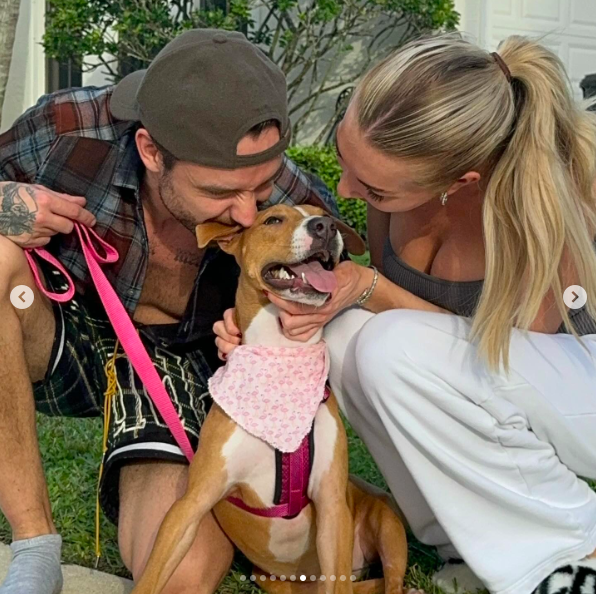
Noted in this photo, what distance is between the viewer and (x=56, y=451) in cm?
435

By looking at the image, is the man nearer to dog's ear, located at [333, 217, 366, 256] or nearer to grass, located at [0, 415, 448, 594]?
grass, located at [0, 415, 448, 594]

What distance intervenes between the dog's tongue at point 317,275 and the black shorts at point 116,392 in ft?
2.19

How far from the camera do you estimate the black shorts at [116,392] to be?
3.18m

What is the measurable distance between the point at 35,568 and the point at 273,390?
35.4 inches

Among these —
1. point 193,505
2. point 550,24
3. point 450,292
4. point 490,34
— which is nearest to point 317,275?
point 450,292

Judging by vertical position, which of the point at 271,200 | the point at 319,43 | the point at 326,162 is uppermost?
the point at 271,200

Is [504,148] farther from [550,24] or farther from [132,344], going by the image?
[550,24]

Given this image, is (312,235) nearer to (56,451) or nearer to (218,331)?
(218,331)

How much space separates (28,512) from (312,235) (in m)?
1.25

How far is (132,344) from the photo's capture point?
305cm

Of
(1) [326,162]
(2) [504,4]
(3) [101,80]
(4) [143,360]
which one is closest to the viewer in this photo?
(4) [143,360]

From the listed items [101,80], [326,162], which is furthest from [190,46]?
[101,80]

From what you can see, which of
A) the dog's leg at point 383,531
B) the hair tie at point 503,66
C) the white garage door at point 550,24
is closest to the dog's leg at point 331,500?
the dog's leg at point 383,531

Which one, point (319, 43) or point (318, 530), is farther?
point (319, 43)
